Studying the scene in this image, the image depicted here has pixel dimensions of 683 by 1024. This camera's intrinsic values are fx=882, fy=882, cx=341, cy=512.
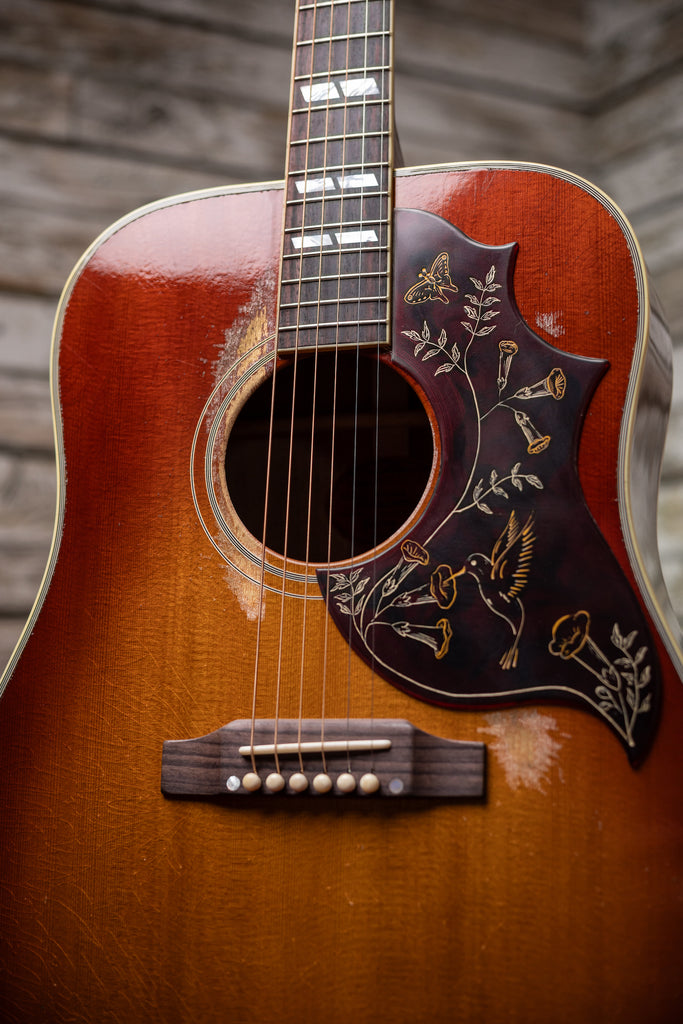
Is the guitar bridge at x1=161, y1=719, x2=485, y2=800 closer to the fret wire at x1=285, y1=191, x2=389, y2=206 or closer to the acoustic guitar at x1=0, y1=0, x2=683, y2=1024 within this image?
the acoustic guitar at x1=0, y1=0, x2=683, y2=1024

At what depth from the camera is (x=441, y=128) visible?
1.70 m

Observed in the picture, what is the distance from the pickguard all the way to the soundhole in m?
0.10

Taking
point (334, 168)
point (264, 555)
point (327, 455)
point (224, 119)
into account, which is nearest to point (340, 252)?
point (334, 168)

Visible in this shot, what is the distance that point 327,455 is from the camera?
3.50 ft

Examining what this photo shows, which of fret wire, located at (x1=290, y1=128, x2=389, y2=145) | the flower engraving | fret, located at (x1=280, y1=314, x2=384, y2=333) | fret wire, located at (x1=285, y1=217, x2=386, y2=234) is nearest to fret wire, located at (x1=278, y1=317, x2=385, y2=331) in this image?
fret, located at (x1=280, y1=314, x2=384, y2=333)

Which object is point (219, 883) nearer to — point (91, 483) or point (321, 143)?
point (91, 483)

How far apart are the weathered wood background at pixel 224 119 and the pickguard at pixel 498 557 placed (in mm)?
686

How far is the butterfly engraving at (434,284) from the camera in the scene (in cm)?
95

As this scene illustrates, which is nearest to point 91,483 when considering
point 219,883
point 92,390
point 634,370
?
point 92,390

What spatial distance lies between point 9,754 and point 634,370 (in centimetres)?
75

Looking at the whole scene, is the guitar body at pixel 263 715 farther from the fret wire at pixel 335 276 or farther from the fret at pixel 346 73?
the fret at pixel 346 73

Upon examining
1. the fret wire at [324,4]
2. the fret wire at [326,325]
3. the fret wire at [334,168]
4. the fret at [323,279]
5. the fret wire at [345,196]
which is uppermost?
the fret wire at [324,4]

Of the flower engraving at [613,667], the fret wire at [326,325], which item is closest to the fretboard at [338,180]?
the fret wire at [326,325]

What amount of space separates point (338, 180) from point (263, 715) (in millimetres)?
612
